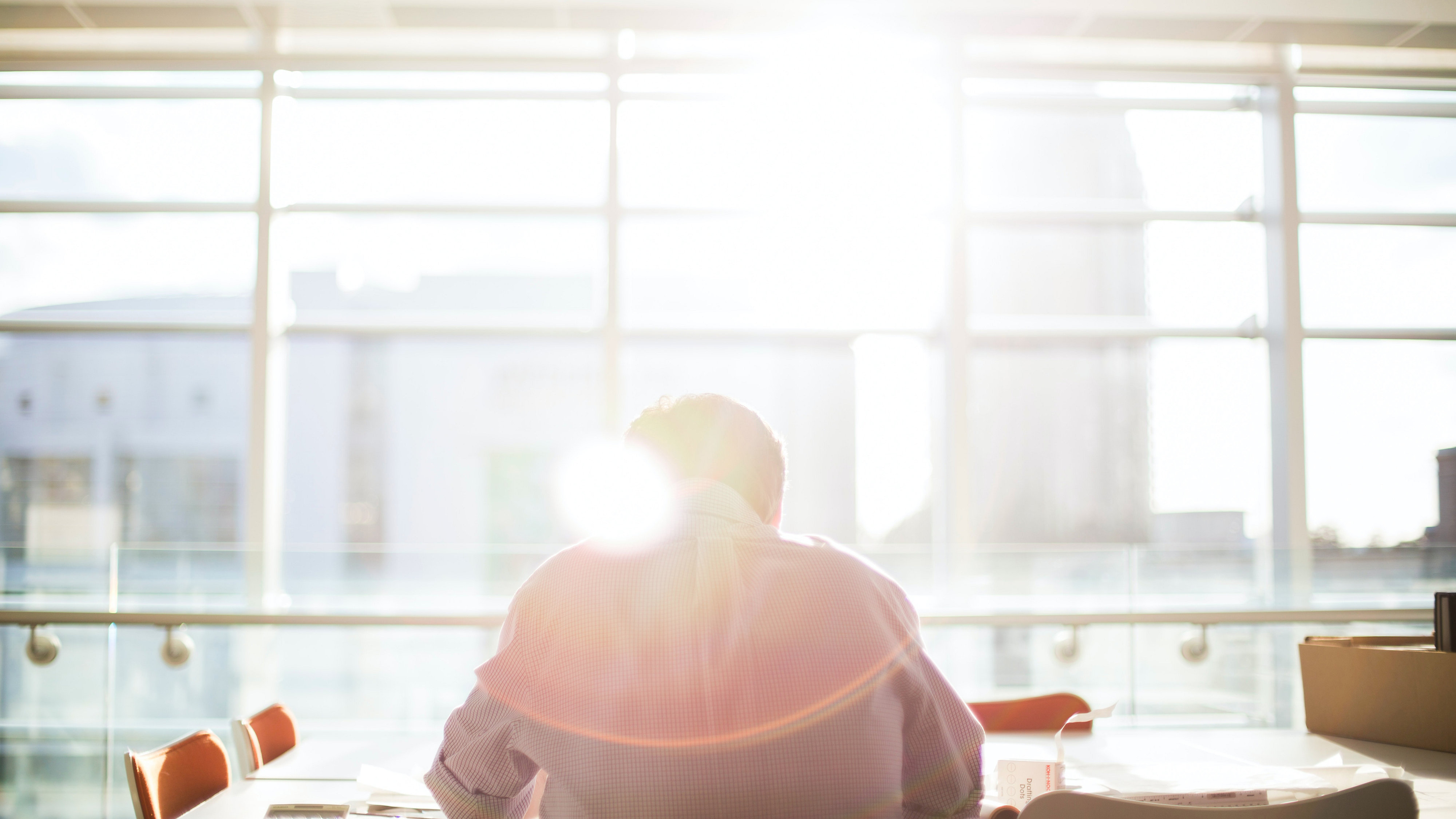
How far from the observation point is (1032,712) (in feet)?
8.00

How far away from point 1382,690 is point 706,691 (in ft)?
5.47

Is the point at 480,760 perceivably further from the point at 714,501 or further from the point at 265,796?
the point at 265,796

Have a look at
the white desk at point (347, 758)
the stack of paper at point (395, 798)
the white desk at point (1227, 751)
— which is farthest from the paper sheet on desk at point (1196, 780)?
the white desk at point (347, 758)

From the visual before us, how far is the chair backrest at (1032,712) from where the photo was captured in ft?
7.91

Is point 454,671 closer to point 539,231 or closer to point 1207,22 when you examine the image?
point 539,231

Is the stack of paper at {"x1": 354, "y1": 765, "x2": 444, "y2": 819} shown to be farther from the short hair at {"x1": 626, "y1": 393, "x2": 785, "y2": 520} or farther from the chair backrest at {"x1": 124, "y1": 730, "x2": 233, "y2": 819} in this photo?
the short hair at {"x1": 626, "y1": 393, "x2": 785, "y2": 520}

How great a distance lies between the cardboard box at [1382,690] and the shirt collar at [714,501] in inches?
61.3

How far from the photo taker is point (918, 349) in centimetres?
490

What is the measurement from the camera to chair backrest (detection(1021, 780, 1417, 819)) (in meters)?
1.15

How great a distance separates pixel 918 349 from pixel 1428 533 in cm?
271

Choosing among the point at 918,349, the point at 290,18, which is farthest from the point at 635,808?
the point at 290,18

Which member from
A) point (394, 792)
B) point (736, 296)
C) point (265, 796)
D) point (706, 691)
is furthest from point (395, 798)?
point (736, 296)

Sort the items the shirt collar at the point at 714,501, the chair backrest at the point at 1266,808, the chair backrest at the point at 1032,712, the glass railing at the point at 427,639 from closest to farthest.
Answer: the chair backrest at the point at 1266,808 < the shirt collar at the point at 714,501 < the chair backrest at the point at 1032,712 < the glass railing at the point at 427,639

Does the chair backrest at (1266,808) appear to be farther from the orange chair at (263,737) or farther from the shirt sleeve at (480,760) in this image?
the orange chair at (263,737)
